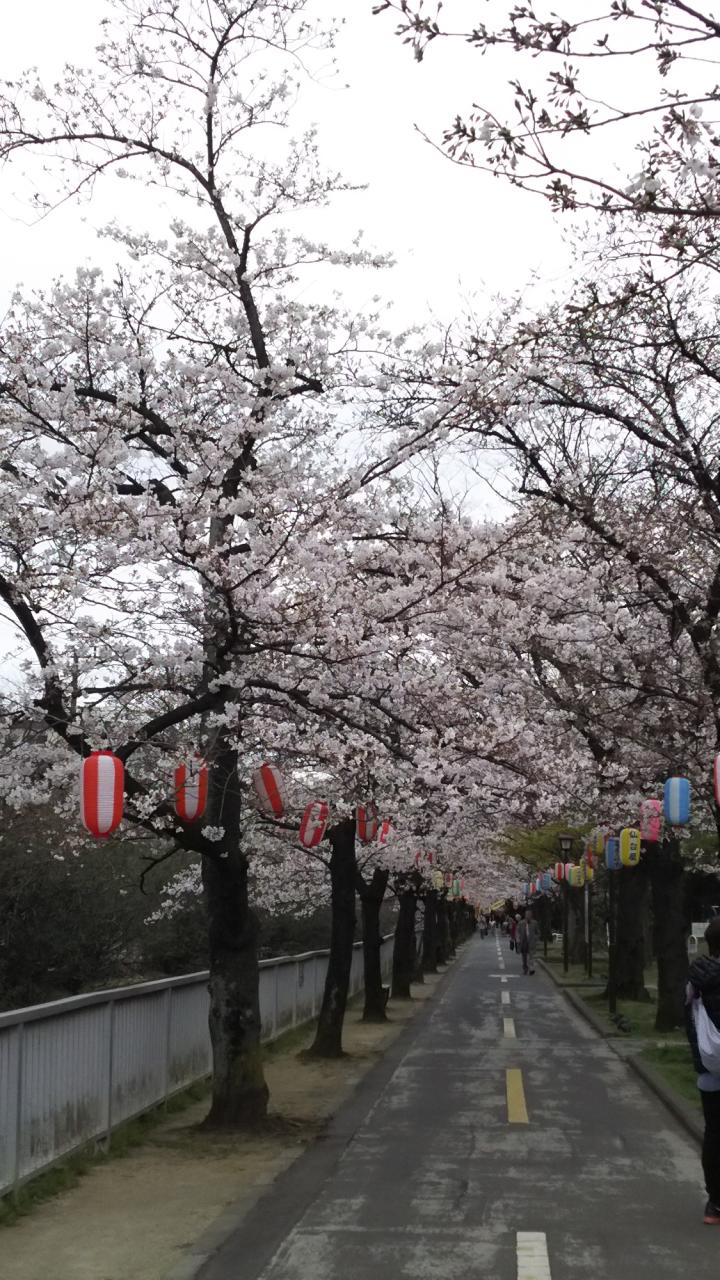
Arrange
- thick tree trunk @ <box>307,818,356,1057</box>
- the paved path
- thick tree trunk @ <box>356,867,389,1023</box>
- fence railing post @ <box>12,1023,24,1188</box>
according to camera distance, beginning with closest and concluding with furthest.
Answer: the paved path → fence railing post @ <box>12,1023,24,1188</box> → thick tree trunk @ <box>307,818,356,1057</box> → thick tree trunk @ <box>356,867,389,1023</box>

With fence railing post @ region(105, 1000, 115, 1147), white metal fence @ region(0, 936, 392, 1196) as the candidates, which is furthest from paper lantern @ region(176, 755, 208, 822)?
fence railing post @ region(105, 1000, 115, 1147)

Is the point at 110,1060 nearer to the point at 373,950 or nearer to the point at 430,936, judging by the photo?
the point at 373,950

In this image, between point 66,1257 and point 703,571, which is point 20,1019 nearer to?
point 66,1257

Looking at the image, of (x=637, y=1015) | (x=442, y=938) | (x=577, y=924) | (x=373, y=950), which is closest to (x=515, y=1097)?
(x=373, y=950)

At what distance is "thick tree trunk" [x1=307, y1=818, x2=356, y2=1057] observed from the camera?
19.7 meters

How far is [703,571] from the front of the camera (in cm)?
1441

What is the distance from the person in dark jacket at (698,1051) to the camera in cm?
814

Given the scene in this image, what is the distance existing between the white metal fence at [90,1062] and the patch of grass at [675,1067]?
599 centimetres

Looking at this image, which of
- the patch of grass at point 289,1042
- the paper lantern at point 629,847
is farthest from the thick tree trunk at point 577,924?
the patch of grass at point 289,1042

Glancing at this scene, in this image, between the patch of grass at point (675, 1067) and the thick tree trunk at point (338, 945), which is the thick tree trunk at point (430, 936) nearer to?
the thick tree trunk at point (338, 945)

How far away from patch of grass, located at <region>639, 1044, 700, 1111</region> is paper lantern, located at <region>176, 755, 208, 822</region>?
6837 mm

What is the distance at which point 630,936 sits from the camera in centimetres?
3000

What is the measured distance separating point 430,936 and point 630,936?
19.4 m

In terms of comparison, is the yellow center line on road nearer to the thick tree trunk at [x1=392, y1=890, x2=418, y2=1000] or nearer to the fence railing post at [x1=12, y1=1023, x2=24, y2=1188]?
the fence railing post at [x1=12, y1=1023, x2=24, y2=1188]
